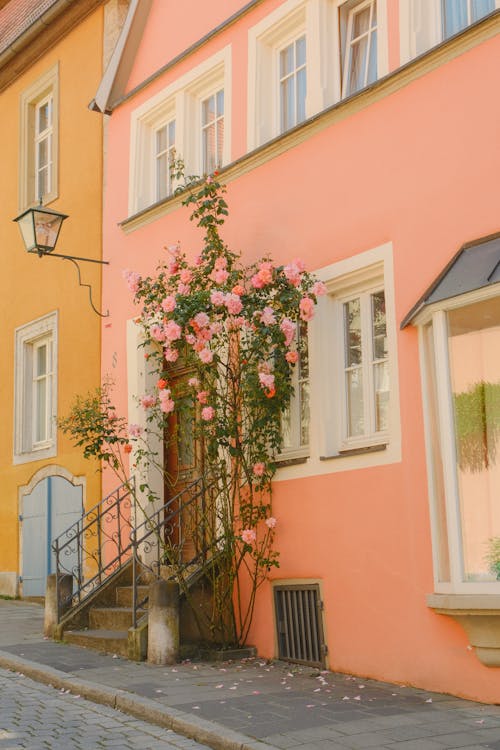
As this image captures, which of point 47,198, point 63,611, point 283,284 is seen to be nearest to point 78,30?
point 47,198

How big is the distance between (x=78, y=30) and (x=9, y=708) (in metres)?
9.85

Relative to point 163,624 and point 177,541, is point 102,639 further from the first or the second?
point 177,541

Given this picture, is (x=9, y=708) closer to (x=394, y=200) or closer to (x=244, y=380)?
(x=244, y=380)

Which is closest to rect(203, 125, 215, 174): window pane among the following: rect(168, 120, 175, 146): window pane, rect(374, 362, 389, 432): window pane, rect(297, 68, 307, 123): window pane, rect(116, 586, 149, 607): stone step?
rect(168, 120, 175, 146): window pane

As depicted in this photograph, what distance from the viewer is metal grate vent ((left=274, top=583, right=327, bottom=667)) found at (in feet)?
29.4

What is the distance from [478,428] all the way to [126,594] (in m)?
4.76

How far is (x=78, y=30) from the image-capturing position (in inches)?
567

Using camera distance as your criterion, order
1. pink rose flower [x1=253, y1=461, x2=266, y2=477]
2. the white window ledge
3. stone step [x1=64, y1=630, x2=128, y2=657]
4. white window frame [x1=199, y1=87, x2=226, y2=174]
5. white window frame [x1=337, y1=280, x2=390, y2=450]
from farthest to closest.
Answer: white window frame [x1=199, y1=87, x2=226, y2=174] → stone step [x1=64, y1=630, x2=128, y2=657] → pink rose flower [x1=253, y1=461, x2=266, y2=477] → white window frame [x1=337, y1=280, x2=390, y2=450] → the white window ledge

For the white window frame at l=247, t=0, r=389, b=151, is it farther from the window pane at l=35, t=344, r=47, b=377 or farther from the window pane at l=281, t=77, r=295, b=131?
the window pane at l=35, t=344, r=47, b=377

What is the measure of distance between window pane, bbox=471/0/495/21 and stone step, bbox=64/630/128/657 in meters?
6.13

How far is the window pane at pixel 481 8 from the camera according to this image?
8008mm

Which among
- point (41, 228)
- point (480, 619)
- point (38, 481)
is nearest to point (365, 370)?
point (480, 619)

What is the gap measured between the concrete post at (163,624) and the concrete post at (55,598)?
1947 millimetres

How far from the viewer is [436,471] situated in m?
7.75
